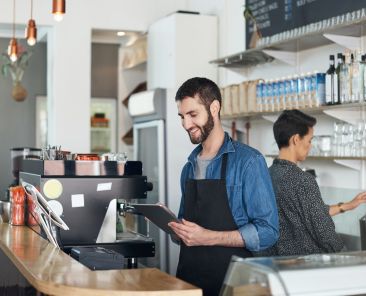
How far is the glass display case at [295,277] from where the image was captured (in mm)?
1817

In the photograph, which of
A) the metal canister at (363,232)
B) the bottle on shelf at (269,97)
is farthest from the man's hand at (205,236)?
the bottle on shelf at (269,97)

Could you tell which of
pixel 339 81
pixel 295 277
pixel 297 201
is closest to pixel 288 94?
pixel 339 81

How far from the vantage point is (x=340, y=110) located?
4.45 metres

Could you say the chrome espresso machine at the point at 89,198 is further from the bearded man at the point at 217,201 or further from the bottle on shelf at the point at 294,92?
the bottle on shelf at the point at 294,92

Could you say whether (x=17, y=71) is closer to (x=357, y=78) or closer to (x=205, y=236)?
(x=357, y=78)

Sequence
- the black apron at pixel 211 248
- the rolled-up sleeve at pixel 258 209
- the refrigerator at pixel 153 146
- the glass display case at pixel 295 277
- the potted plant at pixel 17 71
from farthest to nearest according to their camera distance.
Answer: the potted plant at pixel 17 71 < the refrigerator at pixel 153 146 < the black apron at pixel 211 248 < the rolled-up sleeve at pixel 258 209 < the glass display case at pixel 295 277

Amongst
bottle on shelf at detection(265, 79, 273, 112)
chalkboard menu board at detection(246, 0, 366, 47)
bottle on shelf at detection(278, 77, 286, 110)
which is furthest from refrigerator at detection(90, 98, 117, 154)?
bottle on shelf at detection(278, 77, 286, 110)

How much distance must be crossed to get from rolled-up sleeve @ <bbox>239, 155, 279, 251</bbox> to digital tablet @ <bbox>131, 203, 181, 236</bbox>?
0.98ft

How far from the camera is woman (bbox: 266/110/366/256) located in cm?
339

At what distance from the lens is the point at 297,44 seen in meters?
4.98

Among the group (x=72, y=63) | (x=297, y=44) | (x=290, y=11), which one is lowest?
(x=297, y=44)

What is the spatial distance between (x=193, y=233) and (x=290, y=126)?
3.08 ft

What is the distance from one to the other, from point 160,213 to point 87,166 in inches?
37.6

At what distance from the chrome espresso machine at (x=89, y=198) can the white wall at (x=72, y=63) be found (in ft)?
9.56
